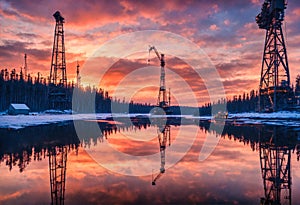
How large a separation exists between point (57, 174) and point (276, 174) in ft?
19.2

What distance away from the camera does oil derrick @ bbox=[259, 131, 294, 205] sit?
16.3 ft

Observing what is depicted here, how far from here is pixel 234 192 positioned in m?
5.24

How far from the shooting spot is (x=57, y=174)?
6.78 m

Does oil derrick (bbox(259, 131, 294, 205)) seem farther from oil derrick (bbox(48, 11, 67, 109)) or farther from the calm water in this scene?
oil derrick (bbox(48, 11, 67, 109))

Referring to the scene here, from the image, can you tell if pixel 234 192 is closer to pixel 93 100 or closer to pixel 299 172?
pixel 299 172

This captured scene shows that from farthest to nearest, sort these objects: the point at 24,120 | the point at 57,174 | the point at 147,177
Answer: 1. the point at 24,120
2. the point at 57,174
3. the point at 147,177

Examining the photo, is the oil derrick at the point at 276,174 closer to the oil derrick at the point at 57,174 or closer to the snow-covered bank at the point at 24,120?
the oil derrick at the point at 57,174

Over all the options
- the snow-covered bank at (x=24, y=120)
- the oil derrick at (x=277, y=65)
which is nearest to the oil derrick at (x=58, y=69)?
the snow-covered bank at (x=24, y=120)

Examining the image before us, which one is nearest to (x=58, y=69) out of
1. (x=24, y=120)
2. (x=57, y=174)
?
(x=24, y=120)

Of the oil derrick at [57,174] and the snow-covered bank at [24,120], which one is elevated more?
the snow-covered bank at [24,120]

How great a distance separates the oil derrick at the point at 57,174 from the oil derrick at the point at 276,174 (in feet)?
12.8

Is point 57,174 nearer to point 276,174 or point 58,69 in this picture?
point 276,174

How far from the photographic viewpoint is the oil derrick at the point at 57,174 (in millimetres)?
4922

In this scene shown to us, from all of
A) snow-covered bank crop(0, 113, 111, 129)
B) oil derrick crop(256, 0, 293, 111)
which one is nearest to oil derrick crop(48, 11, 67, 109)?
snow-covered bank crop(0, 113, 111, 129)
